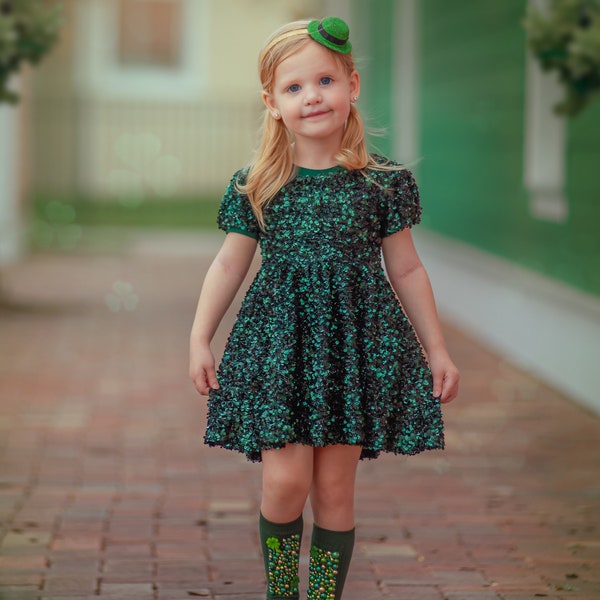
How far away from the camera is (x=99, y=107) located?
75.7 ft

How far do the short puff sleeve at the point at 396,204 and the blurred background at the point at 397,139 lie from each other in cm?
15

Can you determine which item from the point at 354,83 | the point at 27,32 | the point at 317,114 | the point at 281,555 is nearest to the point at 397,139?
the point at 27,32

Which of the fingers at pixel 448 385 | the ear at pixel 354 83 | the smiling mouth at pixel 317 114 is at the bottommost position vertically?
the fingers at pixel 448 385

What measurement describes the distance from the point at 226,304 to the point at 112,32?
21559 mm

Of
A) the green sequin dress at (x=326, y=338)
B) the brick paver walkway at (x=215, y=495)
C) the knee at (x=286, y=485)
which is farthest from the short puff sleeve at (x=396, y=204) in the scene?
the brick paver walkway at (x=215, y=495)

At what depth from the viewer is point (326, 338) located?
329cm

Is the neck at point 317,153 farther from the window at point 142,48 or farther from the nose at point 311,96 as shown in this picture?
the window at point 142,48

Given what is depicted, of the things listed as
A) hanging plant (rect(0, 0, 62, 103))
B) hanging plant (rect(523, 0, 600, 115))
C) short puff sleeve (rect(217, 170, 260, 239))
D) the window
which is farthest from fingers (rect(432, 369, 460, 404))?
the window

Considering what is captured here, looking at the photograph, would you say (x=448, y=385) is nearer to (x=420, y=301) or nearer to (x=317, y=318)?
(x=420, y=301)

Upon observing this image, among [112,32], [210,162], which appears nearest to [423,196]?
[210,162]

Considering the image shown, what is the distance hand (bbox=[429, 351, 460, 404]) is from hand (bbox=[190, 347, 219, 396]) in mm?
581

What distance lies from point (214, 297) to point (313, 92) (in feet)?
1.97

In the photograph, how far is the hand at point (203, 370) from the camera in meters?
3.42

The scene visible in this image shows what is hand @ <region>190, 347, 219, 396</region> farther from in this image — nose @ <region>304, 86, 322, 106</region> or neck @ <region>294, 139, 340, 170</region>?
nose @ <region>304, 86, 322, 106</region>
